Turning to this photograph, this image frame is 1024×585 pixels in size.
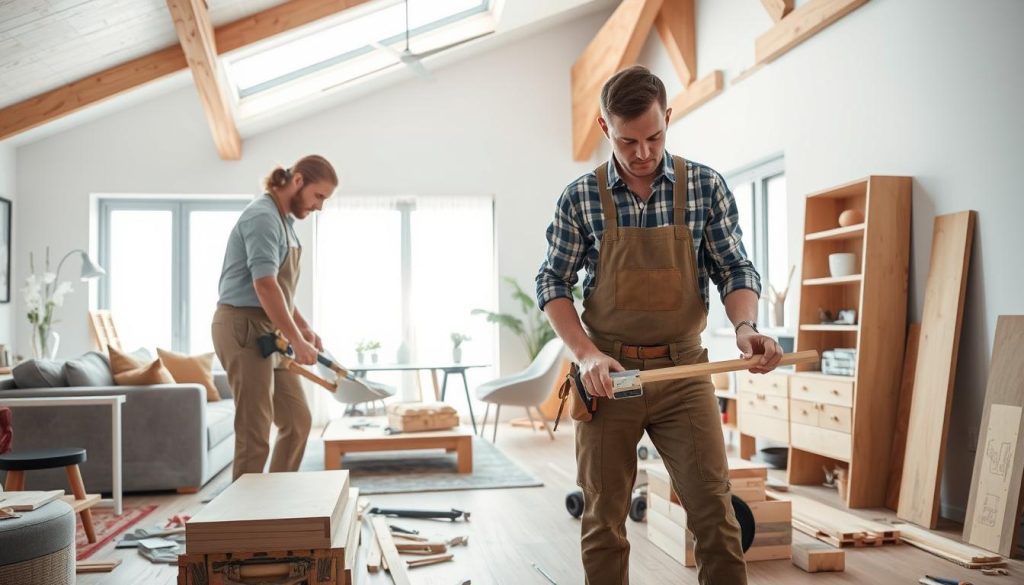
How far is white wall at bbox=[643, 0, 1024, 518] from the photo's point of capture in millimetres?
3510

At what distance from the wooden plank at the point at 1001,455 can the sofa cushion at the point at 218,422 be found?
12.5ft

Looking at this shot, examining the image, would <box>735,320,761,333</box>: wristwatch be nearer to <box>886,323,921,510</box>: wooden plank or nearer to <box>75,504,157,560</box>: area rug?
<box>886,323,921,510</box>: wooden plank

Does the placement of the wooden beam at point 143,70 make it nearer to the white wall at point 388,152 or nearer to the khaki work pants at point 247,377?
the white wall at point 388,152

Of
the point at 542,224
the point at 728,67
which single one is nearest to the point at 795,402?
the point at 728,67

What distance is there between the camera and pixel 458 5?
7500 millimetres

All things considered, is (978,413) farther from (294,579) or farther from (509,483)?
(294,579)

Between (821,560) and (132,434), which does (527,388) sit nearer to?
(132,434)

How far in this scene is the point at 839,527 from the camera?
3480 millimetres

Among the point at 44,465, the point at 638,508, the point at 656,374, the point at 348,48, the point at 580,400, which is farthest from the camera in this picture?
the point at 348,48

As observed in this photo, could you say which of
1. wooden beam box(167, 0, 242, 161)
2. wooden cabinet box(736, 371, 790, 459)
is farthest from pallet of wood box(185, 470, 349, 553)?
wooden beam box(167, 0, 242, 161)

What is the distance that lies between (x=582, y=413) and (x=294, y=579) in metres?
1.02

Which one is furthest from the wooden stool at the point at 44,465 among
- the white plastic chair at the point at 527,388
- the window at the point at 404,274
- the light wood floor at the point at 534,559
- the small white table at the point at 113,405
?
the window at the point at 404,274

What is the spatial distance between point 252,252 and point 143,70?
428cm

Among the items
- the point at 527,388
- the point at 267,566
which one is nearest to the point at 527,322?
the point at 527,388
